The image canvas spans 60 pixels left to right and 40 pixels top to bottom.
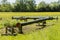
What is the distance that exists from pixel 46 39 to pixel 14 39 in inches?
65.3

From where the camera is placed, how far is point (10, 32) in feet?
47.1

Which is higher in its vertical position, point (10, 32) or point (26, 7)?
point (10, 32)

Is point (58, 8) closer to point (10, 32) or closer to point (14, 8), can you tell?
point (14, 8)

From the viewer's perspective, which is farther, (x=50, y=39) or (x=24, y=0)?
(x=24, y=0)

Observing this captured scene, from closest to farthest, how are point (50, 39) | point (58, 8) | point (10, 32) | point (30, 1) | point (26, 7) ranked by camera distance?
point (50, 39), point (10, 32), point (58, 8), point (26, 7), point (30, 1)

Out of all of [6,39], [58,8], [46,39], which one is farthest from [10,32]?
[58,8]

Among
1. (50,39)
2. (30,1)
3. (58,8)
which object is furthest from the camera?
(30,1)

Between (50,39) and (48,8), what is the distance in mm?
66125

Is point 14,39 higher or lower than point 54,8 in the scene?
higher

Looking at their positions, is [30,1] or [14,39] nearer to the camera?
[14,39]

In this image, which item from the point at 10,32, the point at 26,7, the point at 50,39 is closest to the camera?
the point at 50,39

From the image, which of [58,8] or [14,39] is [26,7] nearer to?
[58,8]

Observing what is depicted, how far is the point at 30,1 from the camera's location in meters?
94.6

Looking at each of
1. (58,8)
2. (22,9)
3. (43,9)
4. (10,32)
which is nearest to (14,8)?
(22,9)
